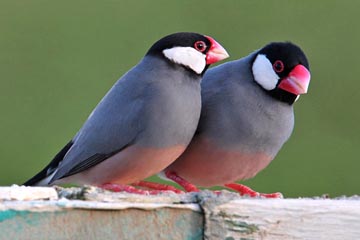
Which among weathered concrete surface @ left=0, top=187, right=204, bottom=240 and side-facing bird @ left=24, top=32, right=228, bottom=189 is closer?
weathered concrete surface @ left=0, top=187, right=204, bottom=240

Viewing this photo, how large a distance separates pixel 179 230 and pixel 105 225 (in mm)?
88

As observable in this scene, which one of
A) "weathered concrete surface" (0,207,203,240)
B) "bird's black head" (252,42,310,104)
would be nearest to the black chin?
"bird's black head" (252,42,310,104)

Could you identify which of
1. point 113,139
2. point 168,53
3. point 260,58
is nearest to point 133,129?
point 113,139

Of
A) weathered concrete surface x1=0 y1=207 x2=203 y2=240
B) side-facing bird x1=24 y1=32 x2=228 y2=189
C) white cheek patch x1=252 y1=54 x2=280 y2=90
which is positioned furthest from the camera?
white cheek patch x1=252 y1=54 x2=280 y2=90

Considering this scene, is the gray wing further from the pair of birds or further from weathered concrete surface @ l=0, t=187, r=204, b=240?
weathered concrete surface @ l=0, t=187, r=204, b=240

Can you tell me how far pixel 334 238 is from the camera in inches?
37.2

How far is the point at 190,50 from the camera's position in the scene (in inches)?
57.8

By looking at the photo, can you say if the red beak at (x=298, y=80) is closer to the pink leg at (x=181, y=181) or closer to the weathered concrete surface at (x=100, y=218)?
the pink leg at (x=181, y=181)

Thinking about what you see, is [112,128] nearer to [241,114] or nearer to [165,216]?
[241,114]

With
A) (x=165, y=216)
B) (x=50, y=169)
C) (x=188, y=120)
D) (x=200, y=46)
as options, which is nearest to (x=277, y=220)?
(x=165, y=216)

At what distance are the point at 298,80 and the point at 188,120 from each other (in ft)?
0.78

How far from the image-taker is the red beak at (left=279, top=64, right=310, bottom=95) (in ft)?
4.82

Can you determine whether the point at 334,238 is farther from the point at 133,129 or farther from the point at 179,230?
the point at 133,129

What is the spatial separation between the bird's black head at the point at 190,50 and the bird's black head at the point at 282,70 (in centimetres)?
11
